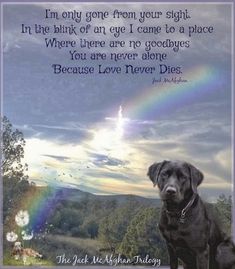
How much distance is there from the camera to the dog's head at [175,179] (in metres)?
6.54

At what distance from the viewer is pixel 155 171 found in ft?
22.3

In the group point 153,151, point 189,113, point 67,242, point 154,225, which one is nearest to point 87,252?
point 67,242

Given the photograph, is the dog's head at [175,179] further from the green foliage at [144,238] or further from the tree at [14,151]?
the tree at [14,151]

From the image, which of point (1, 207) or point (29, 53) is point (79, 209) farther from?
point (29, 53)

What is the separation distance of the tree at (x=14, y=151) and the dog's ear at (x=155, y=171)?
136 cm

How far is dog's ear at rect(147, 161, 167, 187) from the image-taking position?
22.2 ft

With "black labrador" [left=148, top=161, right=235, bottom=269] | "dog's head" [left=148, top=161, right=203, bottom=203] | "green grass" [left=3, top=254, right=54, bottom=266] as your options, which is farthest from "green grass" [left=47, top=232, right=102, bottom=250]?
"dog's head" [left=148, top=161, right=203, bottom=203]

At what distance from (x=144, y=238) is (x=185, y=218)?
96 cm

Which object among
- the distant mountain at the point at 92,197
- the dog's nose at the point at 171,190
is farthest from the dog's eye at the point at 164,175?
the distant mountain at the point at 92,197

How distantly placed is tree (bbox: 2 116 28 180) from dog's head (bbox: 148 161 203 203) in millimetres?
1452

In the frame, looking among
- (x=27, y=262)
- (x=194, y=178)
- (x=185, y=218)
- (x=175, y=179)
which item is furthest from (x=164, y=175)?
(x=27, y=262)

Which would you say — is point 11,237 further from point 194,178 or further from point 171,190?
point 194,178

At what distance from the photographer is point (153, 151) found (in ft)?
24.5

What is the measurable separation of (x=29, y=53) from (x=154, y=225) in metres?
2.06
